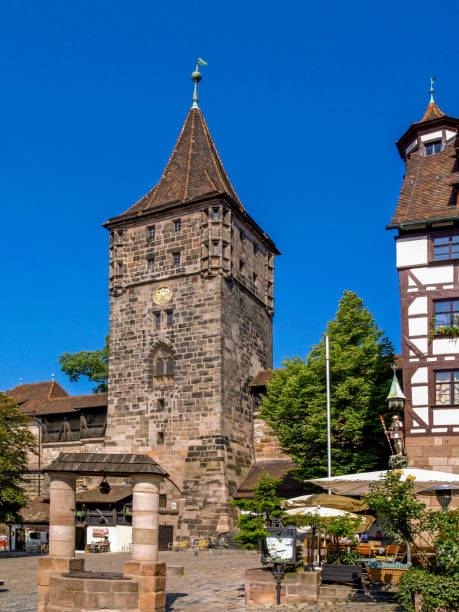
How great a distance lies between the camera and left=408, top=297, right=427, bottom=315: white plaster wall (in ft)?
85.9

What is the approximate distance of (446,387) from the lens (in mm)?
25234

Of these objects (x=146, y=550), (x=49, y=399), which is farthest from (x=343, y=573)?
(x=49, y=399)

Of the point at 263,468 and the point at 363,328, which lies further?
the point at 263,468

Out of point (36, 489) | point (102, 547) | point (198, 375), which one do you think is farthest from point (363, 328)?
point (36, 489)

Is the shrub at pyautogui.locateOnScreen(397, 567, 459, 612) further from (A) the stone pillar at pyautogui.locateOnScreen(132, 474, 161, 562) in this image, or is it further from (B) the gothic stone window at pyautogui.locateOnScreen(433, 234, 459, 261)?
(B) the gothic stone window at pyautogui.locateOnScreen(433, 234, 459, 261)

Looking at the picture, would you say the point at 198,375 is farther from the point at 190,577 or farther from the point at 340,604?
the point at 340,604

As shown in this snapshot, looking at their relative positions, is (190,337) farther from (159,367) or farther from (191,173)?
(191,173)

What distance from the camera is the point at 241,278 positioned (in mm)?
41000

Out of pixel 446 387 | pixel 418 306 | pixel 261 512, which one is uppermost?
pixel 418 306

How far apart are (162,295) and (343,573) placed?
26706 millimetres

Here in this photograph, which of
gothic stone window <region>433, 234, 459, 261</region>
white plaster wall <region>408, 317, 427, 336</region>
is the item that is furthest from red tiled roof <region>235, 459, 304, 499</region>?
gothic stone window <region>433, 234, 459, 261</region>

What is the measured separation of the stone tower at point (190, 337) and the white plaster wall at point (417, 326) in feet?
43.1

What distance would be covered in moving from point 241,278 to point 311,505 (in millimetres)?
23263

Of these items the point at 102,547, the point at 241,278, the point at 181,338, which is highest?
the point at 241,278
